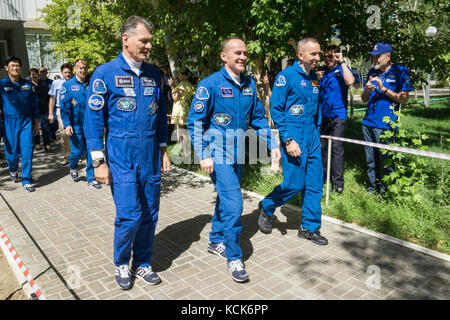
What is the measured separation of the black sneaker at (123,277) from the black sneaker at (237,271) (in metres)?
0.98

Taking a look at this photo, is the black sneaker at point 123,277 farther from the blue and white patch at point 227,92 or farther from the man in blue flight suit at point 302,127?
the man in blue flight suit at point 302,127

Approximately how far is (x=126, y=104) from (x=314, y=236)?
8.89 feet

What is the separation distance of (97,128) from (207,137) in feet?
3.51

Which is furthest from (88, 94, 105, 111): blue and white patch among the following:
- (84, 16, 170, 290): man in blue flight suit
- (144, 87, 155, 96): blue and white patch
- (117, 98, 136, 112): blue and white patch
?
(144, 87, 155, 96): blue and white patch

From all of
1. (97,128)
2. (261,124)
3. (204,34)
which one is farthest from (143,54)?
(204,34)

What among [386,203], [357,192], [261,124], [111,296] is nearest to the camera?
[111,296]

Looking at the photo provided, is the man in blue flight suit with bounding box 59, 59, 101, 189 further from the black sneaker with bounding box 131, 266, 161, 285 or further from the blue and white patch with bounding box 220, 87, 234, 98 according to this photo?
the blue and white patch with bounding box 220, 87, 234, 98

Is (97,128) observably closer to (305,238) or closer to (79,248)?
(79,248)

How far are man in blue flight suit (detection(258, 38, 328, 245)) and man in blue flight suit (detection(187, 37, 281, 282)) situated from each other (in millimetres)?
629

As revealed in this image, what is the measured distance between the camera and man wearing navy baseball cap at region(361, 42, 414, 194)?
5867 millimetres

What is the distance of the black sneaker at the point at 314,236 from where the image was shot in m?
4.75

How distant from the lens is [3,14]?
1703cm
